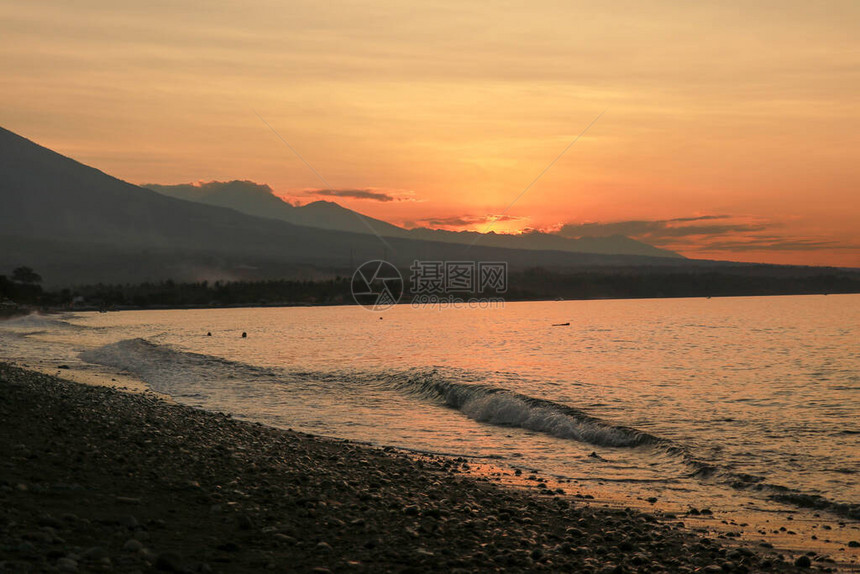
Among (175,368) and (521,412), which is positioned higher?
(521,412)

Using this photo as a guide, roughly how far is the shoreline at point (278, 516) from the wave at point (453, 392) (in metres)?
4.62

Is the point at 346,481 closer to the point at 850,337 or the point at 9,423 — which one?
the point at 9,423

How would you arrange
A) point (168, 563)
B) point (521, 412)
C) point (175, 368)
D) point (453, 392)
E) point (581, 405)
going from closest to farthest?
point (168, 563)
point (521, 412)
point (581, 405)
point (453, 392)
point (175, 368)

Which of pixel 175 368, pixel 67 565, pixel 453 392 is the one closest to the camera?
pixel 67 565

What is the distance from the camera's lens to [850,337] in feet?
273

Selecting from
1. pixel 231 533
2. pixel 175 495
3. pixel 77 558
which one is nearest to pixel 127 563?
pixel 77 558

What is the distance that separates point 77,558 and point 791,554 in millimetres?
10821

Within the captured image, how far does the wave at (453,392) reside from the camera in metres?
17.4

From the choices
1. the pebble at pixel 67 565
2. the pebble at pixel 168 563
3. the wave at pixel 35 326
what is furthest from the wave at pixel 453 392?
the wave at pixel 35 326

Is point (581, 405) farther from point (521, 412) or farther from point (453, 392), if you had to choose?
point (453, 392)

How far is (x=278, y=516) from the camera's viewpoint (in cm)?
1088

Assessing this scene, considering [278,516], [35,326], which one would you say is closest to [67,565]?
[278,516]

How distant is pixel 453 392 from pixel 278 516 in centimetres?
2298

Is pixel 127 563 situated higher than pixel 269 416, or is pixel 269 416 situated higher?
pixel 127 563
